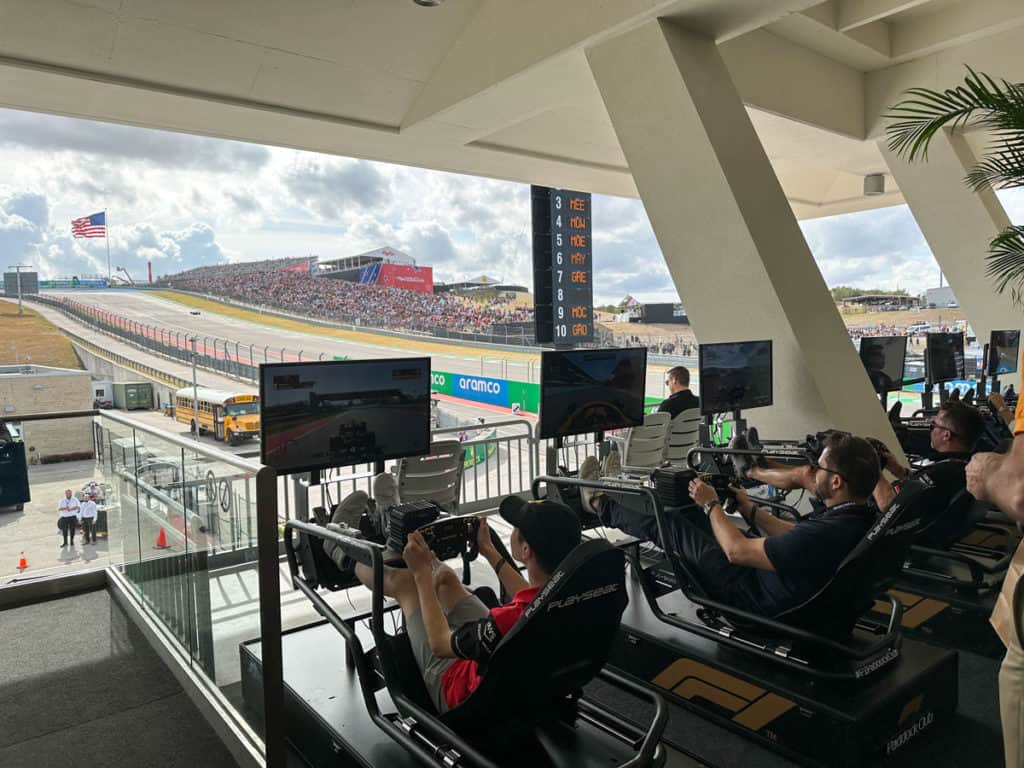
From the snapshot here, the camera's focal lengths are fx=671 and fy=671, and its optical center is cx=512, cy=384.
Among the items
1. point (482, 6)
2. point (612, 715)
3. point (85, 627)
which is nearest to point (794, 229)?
point (482, 6)

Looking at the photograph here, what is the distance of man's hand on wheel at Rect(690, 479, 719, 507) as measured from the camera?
2582 mm

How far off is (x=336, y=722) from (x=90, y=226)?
10339mm

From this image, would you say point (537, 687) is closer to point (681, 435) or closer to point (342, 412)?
point (342, 412)

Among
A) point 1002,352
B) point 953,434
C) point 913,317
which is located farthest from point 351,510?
point 913,317

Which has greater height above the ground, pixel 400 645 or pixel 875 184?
pixel 875 184

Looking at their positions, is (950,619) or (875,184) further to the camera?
(875,184)

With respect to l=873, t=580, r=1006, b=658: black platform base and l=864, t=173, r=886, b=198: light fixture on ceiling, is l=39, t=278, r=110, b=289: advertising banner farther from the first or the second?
l=864, t=173, r=886, b=198: light fixture on ceiling

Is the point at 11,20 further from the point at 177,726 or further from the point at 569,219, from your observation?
the point at 569,219

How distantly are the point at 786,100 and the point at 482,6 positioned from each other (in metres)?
2.85

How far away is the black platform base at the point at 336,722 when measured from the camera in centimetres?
189

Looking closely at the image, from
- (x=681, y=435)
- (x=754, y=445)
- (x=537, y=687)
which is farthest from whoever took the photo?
(x=681, y=435)

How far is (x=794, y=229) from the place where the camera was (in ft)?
15.3

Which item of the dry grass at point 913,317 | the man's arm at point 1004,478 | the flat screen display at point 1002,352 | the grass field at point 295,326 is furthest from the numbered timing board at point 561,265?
the man's arm at point 1004,478

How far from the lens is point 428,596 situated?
5.93ft
